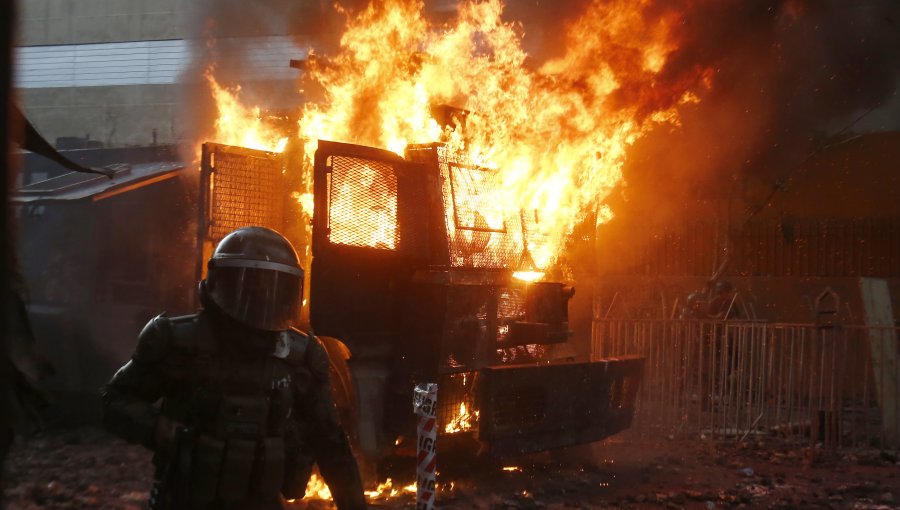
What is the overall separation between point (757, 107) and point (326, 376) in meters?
12.5

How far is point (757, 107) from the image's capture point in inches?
565

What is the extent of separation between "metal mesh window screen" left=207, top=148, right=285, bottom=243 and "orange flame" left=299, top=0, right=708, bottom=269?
0.47 m

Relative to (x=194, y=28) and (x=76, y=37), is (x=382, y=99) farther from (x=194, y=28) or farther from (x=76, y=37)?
(x=76, y=37)

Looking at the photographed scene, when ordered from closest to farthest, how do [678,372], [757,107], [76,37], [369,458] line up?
[369,458]
[678,372]
[757,107]
[76,37]

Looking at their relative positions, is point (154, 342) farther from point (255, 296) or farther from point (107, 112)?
point (107, 112)

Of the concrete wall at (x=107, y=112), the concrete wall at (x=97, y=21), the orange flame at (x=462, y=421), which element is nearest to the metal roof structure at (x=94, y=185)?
the orange flame at (x=462, y=421)

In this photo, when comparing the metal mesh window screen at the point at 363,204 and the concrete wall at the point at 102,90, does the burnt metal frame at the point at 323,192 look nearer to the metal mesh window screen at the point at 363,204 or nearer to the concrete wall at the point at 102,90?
the metal mesh window screen at the point at 363,204

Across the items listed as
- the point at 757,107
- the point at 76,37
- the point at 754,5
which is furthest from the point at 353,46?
the point at 76,37

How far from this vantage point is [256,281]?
3598mm

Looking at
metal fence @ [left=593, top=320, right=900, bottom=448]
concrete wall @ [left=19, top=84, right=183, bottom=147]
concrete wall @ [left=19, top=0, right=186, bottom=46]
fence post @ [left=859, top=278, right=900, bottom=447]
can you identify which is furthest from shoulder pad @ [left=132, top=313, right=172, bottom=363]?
concrete wall @ [left=19, top=0, right=186, bottom=46]

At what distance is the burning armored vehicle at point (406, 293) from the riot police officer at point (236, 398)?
9.04 feet

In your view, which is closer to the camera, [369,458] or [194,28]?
[369,458]

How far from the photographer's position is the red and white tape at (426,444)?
18.6 ft

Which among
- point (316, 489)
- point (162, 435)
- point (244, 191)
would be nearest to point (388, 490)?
point (316, 489)
